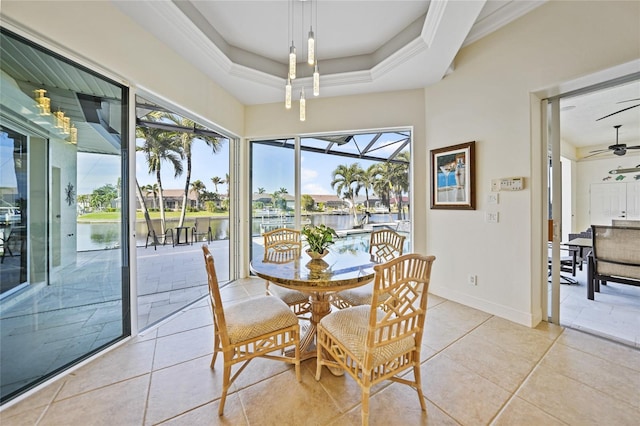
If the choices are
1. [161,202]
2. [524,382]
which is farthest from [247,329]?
[161,202]

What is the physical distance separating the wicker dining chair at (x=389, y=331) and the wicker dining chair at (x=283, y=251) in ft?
2.26

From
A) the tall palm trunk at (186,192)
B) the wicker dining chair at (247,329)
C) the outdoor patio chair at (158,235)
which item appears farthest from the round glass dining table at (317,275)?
the outdoor patio chair at (158,235)

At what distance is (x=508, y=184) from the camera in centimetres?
254

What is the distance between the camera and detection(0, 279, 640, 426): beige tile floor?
140 centimetres

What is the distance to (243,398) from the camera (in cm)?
154

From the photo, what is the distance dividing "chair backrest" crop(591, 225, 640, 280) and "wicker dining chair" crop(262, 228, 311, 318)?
3542 mm

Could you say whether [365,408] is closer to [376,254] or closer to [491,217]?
[376,254]

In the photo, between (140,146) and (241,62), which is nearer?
(241,62)

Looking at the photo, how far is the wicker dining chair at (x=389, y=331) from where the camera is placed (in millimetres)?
1267

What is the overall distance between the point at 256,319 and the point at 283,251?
1127 mm

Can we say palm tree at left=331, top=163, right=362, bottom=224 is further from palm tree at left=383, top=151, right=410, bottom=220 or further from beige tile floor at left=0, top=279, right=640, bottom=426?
beige tile floor at left=0, top=279, right=640, bottom=426

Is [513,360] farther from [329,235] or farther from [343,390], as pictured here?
[329,235]

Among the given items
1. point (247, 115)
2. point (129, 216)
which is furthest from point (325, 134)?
point (129, 216)

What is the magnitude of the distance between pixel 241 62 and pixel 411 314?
135 inches
